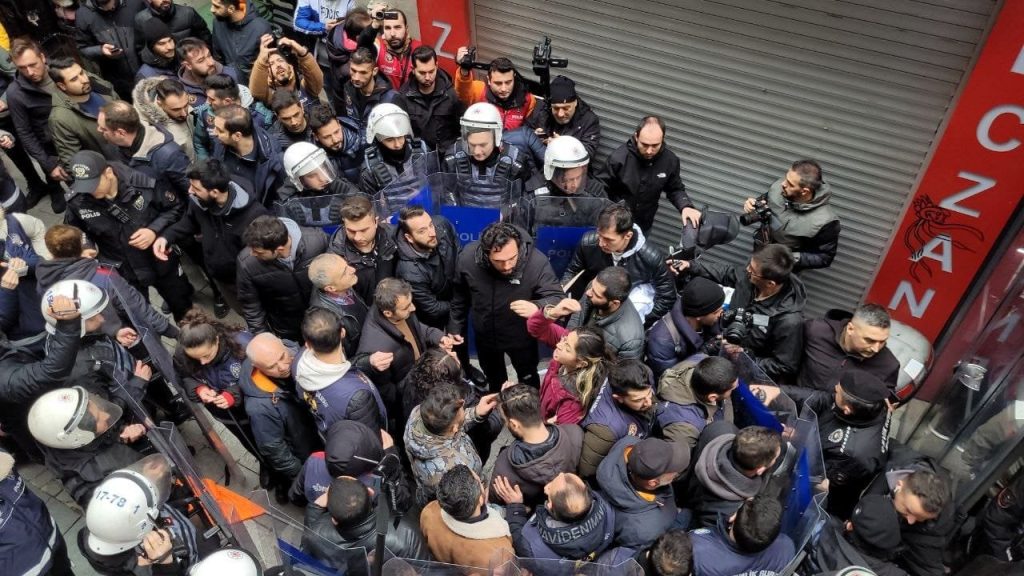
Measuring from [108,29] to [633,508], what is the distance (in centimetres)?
749

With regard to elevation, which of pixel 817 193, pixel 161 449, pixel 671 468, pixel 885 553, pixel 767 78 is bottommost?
pixel 161 449

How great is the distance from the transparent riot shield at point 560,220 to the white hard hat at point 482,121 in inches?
25.8

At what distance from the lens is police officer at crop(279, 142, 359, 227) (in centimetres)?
499

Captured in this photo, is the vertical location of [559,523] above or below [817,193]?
below

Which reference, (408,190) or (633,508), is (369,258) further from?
(633,508)

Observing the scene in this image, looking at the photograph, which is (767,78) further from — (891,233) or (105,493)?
(105,493)

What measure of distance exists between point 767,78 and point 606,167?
1455 mm

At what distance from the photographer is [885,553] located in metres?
3.27

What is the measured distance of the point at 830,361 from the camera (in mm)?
4211

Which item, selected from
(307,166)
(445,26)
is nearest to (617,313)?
(307,166)

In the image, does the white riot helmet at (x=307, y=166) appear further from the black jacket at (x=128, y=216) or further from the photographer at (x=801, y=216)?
the photographer at (x=801, y=216)

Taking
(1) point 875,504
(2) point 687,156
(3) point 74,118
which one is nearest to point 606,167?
(2) point 687,156

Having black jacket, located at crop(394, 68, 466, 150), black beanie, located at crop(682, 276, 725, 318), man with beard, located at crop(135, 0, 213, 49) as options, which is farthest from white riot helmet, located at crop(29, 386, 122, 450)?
man with beard, located at crop(135, 0, 213, 49)

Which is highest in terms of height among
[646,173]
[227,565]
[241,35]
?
[241,35]
